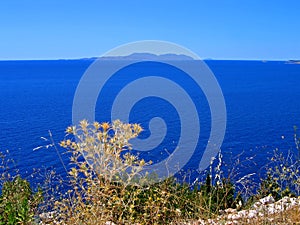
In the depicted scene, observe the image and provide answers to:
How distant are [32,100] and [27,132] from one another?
89.6 feet

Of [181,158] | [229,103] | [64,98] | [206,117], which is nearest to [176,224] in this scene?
[181,158]

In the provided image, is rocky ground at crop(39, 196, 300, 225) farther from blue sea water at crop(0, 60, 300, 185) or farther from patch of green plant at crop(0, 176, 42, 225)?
blue sea water at crop(0, 60, 300, 185)

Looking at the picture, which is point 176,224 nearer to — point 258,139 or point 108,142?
point 108,142

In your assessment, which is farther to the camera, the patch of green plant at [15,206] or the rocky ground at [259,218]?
the patch of green plant at [15,206]

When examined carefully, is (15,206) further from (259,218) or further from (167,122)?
(167,122)

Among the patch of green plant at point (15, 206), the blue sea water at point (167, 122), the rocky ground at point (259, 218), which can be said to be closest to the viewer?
the rocky ground at point (259, 218)

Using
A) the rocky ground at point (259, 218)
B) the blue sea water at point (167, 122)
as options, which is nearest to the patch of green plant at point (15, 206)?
the rocky ground at point (259, 218)

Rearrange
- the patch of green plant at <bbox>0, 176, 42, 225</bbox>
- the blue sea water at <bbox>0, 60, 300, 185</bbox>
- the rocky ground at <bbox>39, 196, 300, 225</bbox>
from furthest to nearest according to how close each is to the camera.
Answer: the blue sea water at <bbox>0, 60, 300, 185</bbox>
the patch of green plant at <bbox>0, 176, 42, 225</bbox>
the rocky ground at <bbox>39, 196, 300, 225</bbox>

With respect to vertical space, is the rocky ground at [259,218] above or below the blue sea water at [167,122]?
above

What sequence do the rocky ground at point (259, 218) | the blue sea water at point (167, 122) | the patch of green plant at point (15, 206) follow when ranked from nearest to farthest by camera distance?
the rocky ground at point (259, 218)
the patch of green plant at point (15, 206)
the blue sea water at point (167, 122)

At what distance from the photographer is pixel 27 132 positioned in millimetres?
30906


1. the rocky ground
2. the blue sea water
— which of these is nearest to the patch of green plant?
the rocky ground

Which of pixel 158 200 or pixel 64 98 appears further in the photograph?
pixel 64 98

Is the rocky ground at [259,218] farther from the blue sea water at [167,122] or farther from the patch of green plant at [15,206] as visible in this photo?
the blue sea water at [167,122]
